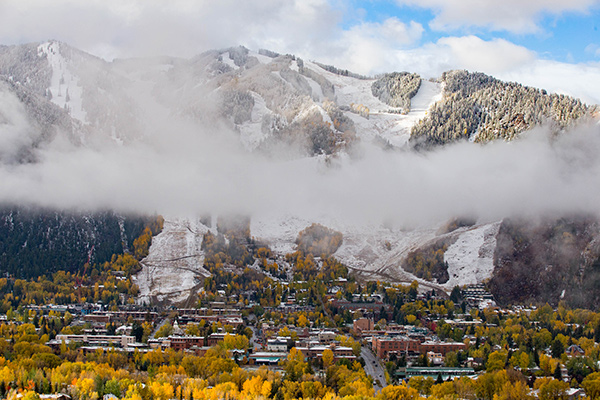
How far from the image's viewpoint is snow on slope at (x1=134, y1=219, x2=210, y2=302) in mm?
152375

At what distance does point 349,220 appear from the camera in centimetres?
19625

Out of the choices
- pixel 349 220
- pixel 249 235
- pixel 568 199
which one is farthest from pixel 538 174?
pixel 249 235

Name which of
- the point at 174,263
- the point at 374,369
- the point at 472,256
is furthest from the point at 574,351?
the point at 174,263

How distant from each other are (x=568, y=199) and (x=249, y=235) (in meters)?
73.9

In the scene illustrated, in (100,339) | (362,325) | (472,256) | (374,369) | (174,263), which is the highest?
(472,256)

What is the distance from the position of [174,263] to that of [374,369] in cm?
7367

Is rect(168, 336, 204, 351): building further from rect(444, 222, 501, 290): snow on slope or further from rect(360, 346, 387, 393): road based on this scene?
rect(444, 222, 501, 290): snow on slope

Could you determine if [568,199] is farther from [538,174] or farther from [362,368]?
[362,368]

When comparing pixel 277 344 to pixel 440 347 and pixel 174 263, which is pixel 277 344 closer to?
pixel 440 347

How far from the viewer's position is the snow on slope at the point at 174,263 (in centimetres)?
15238

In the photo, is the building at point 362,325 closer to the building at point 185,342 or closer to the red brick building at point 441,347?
the red brick building at point 441,347

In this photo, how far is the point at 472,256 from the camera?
168m

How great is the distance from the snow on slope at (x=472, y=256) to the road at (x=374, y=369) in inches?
1879

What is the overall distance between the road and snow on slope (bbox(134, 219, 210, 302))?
4573cm
